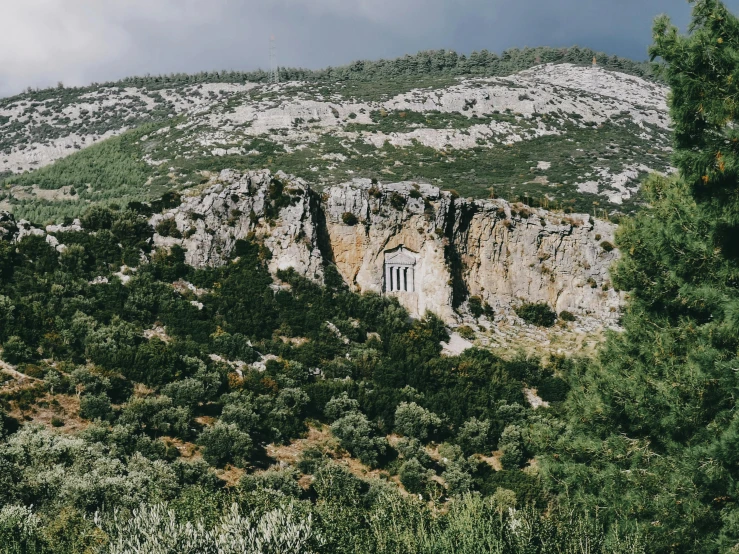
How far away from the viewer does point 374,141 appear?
69.9 metres

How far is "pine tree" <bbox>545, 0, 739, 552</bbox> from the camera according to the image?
8898mm

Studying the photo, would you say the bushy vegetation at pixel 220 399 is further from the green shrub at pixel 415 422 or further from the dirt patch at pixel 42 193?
the dirt patch at pixel 42 193

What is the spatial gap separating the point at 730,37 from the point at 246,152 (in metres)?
60.0

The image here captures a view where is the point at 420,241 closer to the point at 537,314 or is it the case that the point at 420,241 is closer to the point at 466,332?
the point at 466,332

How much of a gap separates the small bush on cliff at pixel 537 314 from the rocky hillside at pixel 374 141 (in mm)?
9197

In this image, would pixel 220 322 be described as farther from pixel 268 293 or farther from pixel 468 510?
pixel 468 510

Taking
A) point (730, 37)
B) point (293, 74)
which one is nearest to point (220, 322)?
point (730, 37)

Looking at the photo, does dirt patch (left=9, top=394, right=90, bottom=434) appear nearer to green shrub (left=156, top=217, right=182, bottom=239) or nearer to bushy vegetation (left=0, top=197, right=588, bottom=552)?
bushy vegetation (left=0, top=197, right=588, bottom=552)

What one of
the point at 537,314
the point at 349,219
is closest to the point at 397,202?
the point at 349,219

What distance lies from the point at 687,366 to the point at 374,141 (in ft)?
205

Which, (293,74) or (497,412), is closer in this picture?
(497,412)

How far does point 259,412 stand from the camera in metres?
28.0

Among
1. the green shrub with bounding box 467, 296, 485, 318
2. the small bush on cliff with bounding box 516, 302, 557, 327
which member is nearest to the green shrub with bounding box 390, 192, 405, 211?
the green shrub with bounding box 467, 296, 485, 318

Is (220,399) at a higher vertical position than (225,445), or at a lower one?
higher
